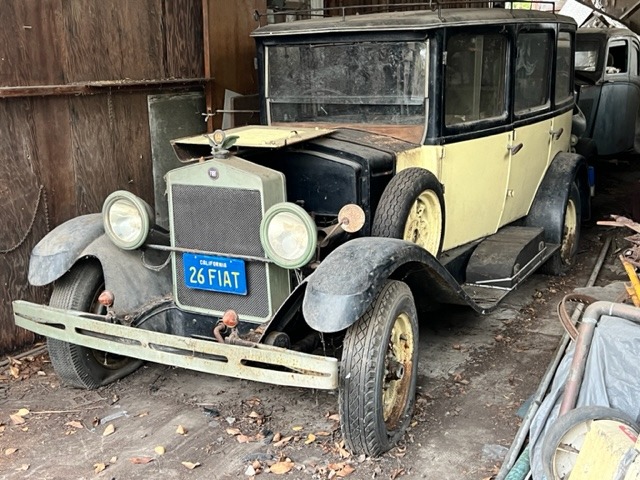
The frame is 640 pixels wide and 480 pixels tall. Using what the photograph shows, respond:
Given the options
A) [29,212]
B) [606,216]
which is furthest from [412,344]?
[606,216]

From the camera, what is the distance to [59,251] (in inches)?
144

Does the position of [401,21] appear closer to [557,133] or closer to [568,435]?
[557,133]

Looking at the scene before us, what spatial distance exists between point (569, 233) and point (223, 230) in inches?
137

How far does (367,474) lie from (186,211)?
152cm

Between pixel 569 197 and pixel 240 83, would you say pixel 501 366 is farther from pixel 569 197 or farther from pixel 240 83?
pixel 240 83

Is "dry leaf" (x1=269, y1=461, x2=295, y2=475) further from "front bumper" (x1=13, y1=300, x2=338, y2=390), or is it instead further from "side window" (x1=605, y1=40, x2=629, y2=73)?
"side window" (x1=605, y1=40, x2=629, y2=73)

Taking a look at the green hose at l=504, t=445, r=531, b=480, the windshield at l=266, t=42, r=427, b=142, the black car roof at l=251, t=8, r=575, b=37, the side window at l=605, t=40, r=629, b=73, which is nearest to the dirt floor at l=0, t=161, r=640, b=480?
the green hose at l=504, t=445, r=531, b=480

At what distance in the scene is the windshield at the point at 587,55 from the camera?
10086 millimetres

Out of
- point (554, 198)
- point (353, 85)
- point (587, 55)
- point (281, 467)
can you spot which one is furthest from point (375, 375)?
point (587, 55)

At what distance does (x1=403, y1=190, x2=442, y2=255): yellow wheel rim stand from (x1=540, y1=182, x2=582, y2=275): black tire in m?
1.86

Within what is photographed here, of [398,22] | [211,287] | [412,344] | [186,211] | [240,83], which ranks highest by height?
[398,22]

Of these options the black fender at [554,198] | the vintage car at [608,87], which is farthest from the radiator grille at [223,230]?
the vintage car at [608,87]

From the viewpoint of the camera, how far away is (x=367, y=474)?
10.2ft

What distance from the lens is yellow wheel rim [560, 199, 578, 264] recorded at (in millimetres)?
5746
